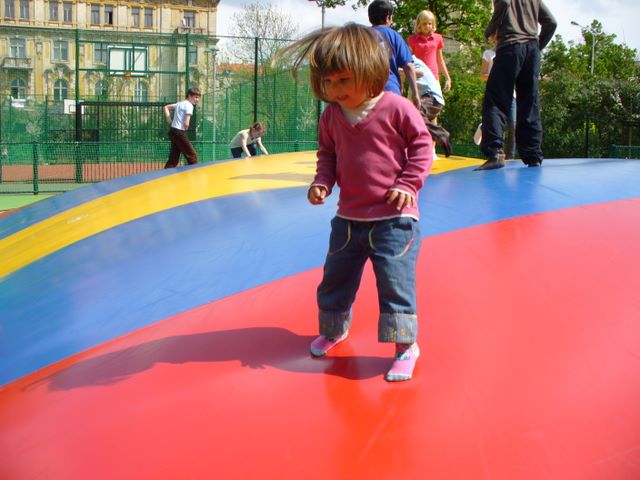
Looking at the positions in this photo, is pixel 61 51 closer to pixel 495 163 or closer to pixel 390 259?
pixel 495 163

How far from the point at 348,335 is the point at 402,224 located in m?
0.48

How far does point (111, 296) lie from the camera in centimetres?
304

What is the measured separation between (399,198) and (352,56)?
41 cm

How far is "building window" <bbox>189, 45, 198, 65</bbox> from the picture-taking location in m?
16.2

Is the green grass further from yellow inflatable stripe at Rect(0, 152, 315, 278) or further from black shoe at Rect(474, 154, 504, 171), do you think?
black shoe at Rect(474, 154, 504, 171)

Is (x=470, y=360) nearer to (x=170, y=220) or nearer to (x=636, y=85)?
(x=170, y=220)

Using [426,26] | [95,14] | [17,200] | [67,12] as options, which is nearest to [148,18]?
[95,14]

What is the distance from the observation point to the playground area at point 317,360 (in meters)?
1.80

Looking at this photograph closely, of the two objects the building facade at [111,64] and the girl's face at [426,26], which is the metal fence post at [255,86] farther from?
the girl's face at [426,26]

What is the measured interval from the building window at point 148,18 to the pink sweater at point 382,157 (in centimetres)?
5586

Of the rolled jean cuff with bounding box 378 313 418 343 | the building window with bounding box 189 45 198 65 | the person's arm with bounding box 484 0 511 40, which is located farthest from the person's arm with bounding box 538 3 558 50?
A: the building window with bounding box 189 45 198 65

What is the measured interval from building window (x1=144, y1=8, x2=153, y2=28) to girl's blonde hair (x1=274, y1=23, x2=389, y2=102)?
2198 inches

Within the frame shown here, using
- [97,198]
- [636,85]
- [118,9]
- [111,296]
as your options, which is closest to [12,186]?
[97,198]

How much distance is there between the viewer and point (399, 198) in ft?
6.61
